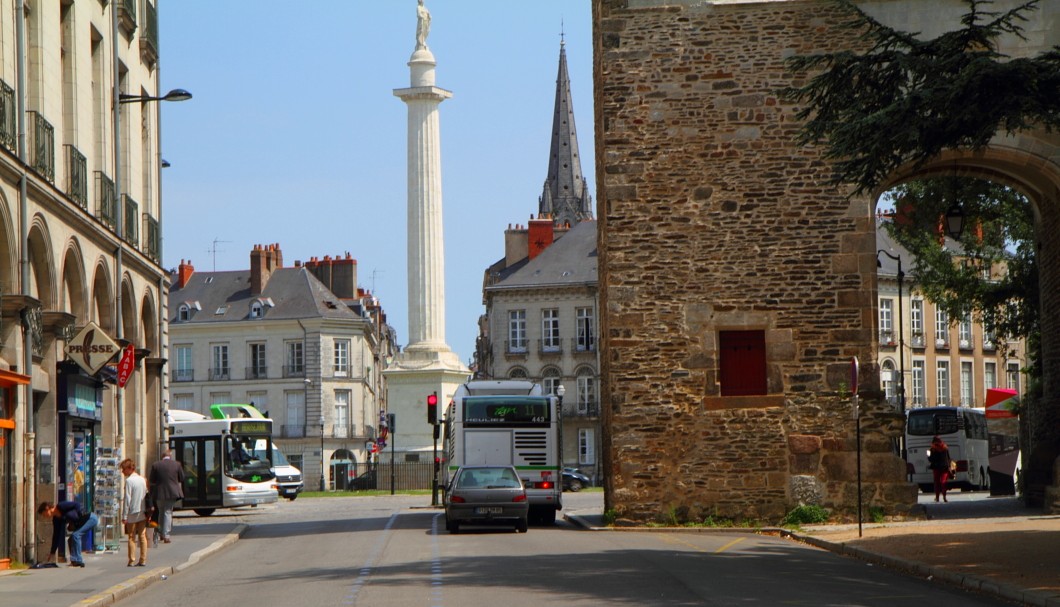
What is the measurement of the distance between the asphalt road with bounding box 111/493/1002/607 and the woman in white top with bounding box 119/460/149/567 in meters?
0.77

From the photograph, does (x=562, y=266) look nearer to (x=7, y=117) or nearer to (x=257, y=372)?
(x=257, y=372)

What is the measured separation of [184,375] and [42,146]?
70930 millimetres

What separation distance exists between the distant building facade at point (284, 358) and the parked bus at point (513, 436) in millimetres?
56540

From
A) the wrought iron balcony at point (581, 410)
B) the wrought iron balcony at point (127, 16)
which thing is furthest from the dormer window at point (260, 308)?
the wrought iron balcony at point (127, 16)

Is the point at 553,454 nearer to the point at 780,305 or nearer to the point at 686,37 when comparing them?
the point at 780,305

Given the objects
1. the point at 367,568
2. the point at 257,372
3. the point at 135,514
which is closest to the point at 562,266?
the point at 257,372

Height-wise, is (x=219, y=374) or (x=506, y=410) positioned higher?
(x=219, y=374)

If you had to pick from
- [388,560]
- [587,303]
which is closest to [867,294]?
[388,560]

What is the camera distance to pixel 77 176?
23.1 m

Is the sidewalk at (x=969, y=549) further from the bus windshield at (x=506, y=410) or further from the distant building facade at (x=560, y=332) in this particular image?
the distant building facade at (x=560, y=332)

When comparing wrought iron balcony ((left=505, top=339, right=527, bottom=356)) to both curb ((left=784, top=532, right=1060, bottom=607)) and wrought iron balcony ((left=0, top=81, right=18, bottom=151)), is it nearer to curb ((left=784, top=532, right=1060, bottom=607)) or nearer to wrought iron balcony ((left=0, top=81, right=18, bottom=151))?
curb ((left=784, top=532, right=1060, bottom=607))

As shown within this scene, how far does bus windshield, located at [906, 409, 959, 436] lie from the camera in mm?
45625

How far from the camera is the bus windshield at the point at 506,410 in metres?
30.5

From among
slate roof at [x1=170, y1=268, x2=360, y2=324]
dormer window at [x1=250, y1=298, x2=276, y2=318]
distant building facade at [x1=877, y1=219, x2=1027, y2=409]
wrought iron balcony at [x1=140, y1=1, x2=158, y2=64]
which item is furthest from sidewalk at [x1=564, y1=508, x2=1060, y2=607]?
dormer window at [x1=250, y1=298, x2=276, y2=318]
